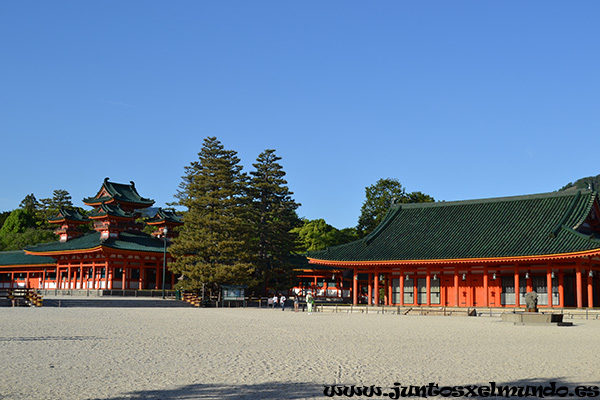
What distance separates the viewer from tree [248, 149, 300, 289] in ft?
180

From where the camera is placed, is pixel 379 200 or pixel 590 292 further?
pixel 379 200

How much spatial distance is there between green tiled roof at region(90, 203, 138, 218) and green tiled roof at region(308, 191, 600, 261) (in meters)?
27.0

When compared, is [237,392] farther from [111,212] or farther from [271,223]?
[111,212]

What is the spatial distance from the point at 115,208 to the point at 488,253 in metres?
41.6

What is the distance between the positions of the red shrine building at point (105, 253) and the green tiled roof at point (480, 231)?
21.7 m

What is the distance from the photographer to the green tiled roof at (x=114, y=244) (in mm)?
61250

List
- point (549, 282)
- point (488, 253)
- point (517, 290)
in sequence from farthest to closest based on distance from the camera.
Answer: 1. point (488, 253)
2. point (517, 290)
3. point (549, 282)

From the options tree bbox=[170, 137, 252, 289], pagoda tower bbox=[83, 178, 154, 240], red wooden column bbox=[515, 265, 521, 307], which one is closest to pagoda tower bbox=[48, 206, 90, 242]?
pagoda tower bbox=[83, 178, 154, 240]

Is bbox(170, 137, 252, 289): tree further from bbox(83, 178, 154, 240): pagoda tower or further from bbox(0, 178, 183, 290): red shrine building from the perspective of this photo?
bbox(83, 178, 154, 240): pagoda tower

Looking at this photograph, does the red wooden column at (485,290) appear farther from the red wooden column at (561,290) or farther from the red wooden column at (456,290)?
the red wooden column at (561,290)

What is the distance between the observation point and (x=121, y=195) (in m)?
67.5

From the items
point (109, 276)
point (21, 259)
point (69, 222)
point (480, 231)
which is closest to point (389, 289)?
point (480, 231)

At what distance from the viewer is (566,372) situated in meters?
11.9

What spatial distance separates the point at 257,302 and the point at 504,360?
1531 inches
